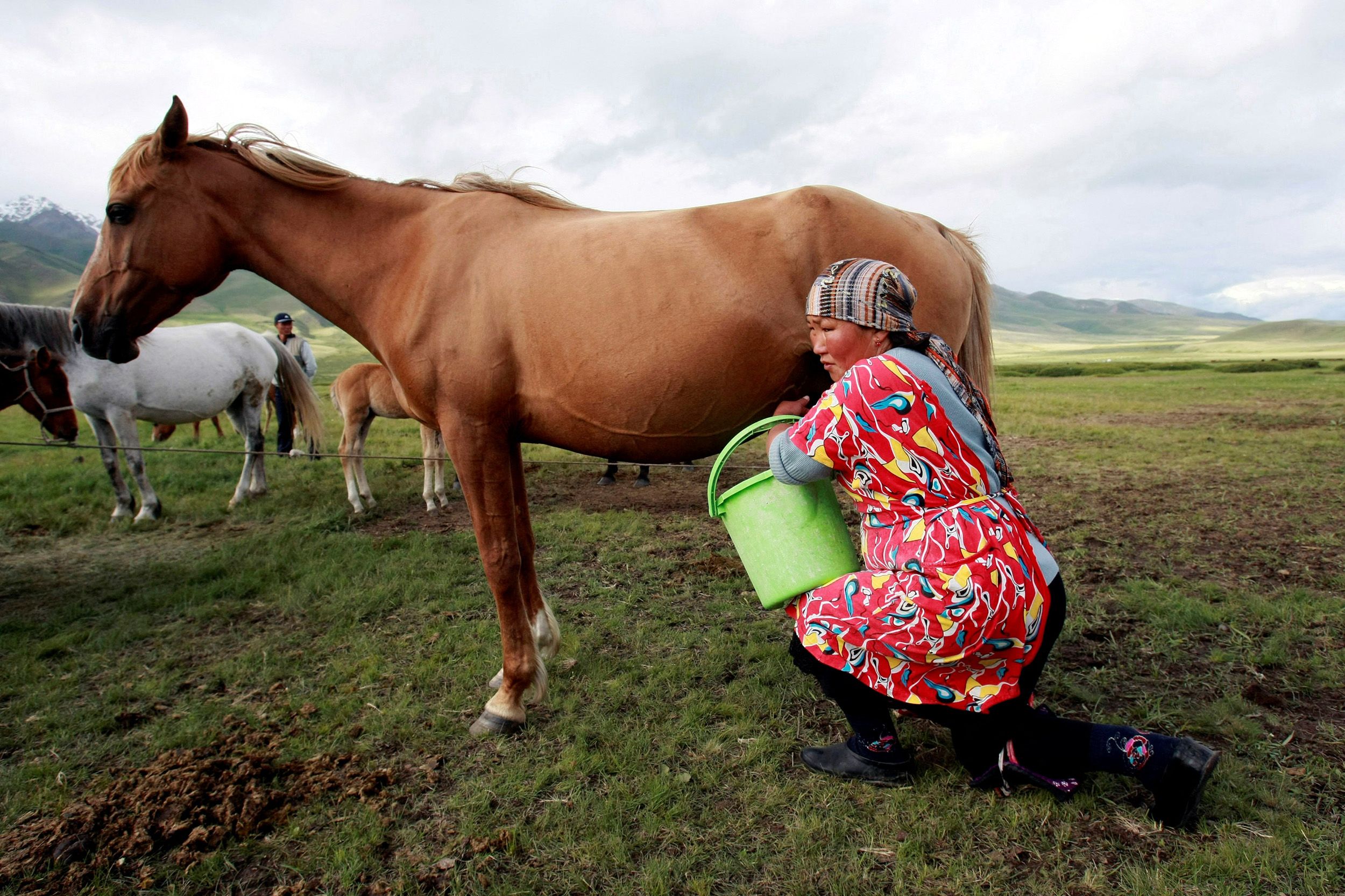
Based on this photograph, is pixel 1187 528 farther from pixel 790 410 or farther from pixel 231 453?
pixel 231 453

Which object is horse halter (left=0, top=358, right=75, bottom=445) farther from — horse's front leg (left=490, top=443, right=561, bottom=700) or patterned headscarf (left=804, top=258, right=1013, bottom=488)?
patterned headscarf (left=804, top=258, right=1013, bottom=488)

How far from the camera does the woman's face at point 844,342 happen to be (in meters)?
2.18

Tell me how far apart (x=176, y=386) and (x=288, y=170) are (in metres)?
5.58

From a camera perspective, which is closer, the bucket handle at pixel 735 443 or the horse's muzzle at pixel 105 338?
the bucket handle at pixel 735 443

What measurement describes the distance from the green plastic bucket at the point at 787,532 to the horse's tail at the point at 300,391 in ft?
24.3

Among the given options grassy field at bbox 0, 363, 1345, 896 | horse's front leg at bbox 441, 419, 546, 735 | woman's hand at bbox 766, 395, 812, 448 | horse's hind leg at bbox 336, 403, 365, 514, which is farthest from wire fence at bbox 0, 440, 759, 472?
grassy field at bbox 0, 363, 1345, 896

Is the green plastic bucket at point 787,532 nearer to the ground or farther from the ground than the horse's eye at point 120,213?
nearer to the ground

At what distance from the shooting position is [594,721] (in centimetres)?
310

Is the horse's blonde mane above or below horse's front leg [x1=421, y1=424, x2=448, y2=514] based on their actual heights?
above

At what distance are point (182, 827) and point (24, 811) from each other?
0.78 m

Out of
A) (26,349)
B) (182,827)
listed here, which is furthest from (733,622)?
(26,349)

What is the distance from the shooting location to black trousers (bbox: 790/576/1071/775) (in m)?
2.23

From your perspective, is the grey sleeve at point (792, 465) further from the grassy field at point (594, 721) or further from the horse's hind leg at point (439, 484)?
the horse's hind leg at point (439, 484)

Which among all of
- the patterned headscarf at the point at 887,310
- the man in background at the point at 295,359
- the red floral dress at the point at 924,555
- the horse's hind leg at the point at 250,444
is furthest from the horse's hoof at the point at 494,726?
the man in background at the point at 295,359
